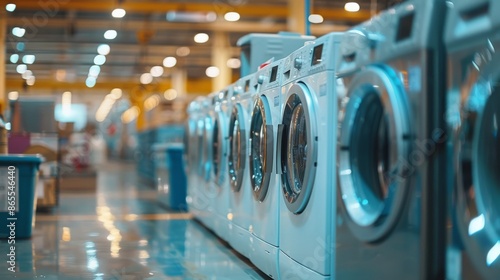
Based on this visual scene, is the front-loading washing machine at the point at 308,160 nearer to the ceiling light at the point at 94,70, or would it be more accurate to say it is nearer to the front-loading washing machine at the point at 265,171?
the front-loading washing machine at the point at 265,171

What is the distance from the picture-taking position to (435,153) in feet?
7.95

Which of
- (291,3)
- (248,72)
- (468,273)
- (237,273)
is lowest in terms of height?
(237,273)

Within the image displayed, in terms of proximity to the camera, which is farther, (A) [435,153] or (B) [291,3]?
(B) [291,3]

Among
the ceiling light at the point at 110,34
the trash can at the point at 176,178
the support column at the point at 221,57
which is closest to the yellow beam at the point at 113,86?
the ceiling light at the point at 110,34

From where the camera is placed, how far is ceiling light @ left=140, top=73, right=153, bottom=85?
95.0 ft

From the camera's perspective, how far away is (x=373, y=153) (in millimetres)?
2998

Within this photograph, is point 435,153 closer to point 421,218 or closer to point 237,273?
point 421,218

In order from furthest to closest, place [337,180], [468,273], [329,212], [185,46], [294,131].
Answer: [185,46] → [294,131] → [329,212] → [337,180] → [468,273]

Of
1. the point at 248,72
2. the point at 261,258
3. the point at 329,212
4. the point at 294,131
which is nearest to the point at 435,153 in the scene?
the point at 329,212

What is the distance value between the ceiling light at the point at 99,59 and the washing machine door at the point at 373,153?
821 inches

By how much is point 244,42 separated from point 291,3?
6.51 metres

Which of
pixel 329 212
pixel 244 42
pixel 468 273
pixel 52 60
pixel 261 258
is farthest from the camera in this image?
pixel 52 60

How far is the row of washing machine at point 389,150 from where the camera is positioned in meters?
2.23

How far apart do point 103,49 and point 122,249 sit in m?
16.5
